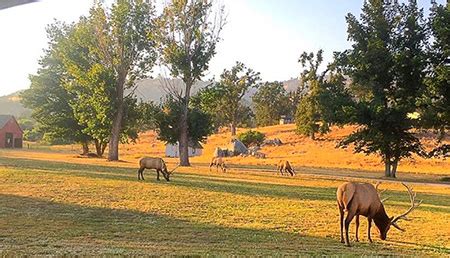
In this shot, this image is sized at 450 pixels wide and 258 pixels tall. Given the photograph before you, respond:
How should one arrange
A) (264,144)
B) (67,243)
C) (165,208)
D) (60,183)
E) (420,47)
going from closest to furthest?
1. (67,243)
2. (165,208)
3. (60,183)
4. (420,47)
5. (264,144)

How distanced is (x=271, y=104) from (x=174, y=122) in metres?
55.5

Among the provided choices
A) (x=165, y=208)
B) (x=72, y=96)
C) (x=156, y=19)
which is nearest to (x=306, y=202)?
(x=165, y=208)

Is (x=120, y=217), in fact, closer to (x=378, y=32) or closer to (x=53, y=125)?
(x=378, y=32)

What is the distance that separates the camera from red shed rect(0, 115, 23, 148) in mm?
66688

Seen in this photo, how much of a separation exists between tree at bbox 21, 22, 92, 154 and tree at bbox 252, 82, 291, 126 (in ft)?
144

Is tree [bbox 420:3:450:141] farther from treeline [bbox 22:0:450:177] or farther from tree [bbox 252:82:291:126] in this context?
tree [bbox 252:82:291:126]

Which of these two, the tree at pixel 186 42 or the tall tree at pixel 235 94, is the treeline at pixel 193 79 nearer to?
the tree at pixel 186 42

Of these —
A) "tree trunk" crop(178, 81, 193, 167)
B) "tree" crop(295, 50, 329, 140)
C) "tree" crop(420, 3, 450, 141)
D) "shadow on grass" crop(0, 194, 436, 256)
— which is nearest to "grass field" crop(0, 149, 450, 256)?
"shadow on grass" crop(0, 194, 436, 256)

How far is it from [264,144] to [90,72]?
91.8ft

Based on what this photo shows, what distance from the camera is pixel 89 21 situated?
43156 millimetres

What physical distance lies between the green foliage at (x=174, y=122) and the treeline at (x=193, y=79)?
0.07 m

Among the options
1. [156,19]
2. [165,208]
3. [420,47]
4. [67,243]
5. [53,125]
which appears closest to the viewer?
[67,243]

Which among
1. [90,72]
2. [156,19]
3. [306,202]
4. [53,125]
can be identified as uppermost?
[156,19]

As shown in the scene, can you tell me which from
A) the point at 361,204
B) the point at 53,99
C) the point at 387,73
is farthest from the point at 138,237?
the point at 53,99
